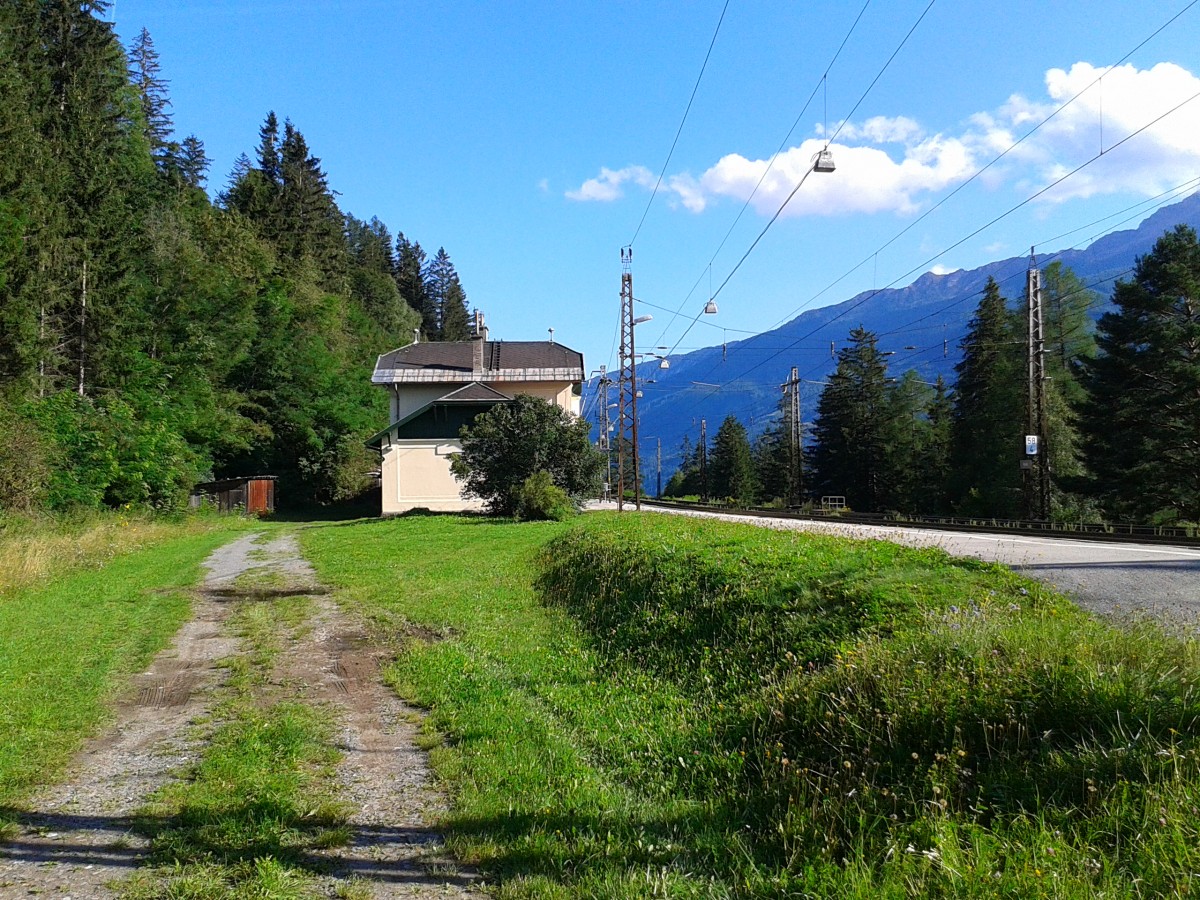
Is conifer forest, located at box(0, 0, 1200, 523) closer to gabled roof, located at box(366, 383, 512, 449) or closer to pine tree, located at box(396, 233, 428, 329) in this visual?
gabled roof, located at box(366, 383, 512, 449)

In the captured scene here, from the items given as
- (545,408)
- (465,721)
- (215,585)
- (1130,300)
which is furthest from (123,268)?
Result: (1130,300)

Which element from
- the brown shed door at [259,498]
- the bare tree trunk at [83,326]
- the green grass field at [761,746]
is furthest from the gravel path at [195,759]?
the brown shed door at [259,498]

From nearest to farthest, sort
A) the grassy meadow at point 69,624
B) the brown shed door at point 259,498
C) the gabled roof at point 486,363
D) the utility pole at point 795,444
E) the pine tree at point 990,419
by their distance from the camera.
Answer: the grassy meadow at point 69,624 < the brown shed door at point 259,498 < the pine tree at point 990,419 < the gabled roof at point 486,363 < the utility pole at point 795,444

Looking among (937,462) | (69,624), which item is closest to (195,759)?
(69,624)

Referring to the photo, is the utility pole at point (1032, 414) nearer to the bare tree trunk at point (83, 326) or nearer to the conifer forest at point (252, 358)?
the conifer forest at point (252, 358)

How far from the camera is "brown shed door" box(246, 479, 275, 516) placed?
152ft

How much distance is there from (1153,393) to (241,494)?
156ft

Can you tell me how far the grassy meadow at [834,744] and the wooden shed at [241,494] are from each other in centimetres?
3844

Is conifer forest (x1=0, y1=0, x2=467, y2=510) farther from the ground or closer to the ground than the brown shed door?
farther from the ground

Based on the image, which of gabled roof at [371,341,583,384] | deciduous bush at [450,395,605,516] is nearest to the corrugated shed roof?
gabled roof at [371,341,583,384]

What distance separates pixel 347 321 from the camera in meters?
70.3

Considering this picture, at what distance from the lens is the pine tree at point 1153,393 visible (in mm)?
36156

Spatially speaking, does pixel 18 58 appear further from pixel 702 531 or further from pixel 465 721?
pixel 465 721

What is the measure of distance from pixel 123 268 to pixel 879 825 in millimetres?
40146
